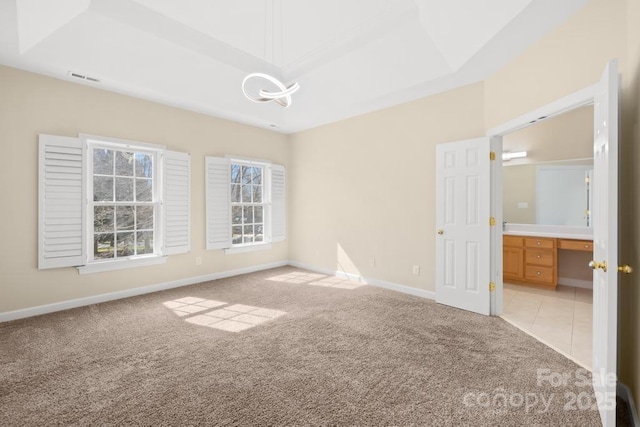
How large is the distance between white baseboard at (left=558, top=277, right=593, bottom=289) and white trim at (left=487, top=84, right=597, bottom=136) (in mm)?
3002

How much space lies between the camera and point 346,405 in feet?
6.20

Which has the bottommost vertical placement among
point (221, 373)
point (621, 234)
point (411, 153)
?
point (221, 373)

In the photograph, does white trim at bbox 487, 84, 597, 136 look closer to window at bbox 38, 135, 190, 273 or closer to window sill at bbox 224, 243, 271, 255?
window sill at bbox 224, 243, 271, 255

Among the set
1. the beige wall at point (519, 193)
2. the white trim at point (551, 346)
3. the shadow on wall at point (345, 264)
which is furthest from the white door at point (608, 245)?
the beige wall at point (519, 193)

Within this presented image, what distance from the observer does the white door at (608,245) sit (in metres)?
1.52

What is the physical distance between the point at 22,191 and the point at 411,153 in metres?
5.07

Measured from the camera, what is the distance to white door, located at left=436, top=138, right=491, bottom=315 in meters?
3.42

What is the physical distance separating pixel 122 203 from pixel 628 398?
5.60 m

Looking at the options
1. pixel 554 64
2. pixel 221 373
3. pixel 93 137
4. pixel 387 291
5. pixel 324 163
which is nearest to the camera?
pixel 221 373

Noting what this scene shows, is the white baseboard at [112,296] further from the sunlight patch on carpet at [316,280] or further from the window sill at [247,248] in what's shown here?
the sunlight patch on carpet at [316,280]

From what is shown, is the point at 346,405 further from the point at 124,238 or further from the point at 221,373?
the point at 124,238

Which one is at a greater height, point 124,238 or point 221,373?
point 124,238

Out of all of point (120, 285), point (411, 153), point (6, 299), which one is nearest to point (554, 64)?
point (411, 153)

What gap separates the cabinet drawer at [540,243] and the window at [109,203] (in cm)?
564
